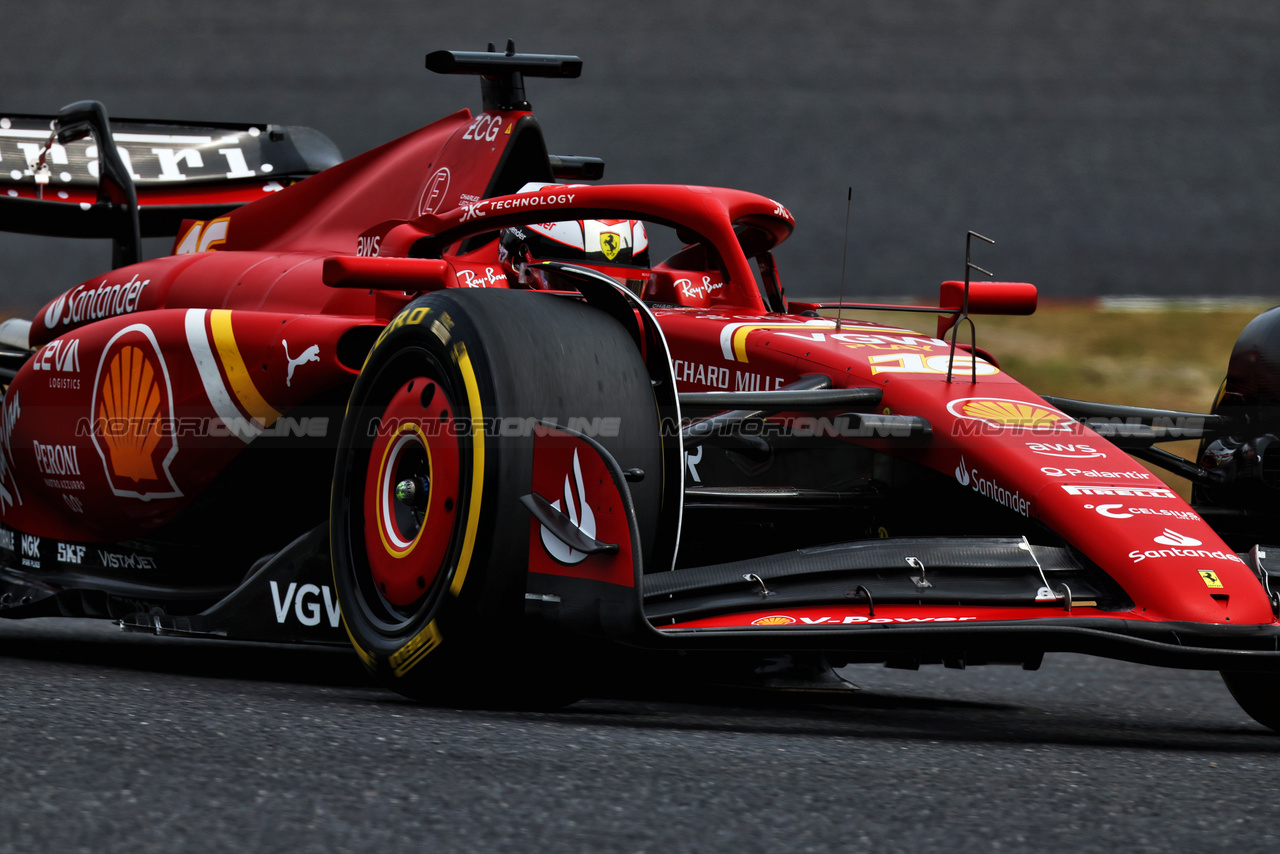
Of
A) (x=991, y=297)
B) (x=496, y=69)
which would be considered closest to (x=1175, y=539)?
(x=991, y=297)

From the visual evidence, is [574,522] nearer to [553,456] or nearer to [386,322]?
[553,456]

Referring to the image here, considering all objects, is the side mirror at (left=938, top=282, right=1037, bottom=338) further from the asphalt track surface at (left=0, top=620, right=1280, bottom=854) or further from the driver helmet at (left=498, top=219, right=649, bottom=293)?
the asphalt track surface at (left=0, top=620, right=1280, bottom=854)

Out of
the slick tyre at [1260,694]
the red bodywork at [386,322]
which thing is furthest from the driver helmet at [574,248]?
the slick tyre at [1260,694]

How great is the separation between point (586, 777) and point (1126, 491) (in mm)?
1559

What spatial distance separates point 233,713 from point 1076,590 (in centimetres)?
172

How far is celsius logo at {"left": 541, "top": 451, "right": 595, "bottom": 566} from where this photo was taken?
10.7 ft

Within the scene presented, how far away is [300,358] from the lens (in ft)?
14.0

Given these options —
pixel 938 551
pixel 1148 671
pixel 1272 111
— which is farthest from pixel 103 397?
pixel 1272 111

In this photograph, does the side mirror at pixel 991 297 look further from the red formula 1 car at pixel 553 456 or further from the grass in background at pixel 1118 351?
the grass in background at pixel 1118 351

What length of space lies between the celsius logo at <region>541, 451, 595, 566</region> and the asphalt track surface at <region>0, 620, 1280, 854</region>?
13.3 inches

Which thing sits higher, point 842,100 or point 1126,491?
point 842,100

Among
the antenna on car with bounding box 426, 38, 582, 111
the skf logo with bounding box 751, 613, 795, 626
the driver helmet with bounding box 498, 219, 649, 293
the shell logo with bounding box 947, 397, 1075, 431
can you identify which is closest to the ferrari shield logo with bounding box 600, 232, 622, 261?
the driver helmet with bounding box 498, 219, 649, 293

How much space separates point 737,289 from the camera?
14.7 ft

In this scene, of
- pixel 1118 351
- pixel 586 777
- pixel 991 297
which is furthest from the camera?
pixel 1118 351
